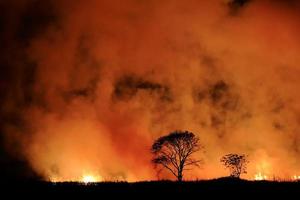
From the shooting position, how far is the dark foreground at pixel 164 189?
21156 millimetres

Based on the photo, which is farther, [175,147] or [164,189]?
[175,147]

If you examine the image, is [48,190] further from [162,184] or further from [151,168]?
[151,168]

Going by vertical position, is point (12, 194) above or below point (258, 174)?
below

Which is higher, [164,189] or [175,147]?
[175,147]

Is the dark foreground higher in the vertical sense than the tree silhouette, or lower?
lower

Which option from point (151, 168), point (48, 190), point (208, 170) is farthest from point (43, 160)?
point (48, 190)

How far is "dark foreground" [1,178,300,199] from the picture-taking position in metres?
21.2

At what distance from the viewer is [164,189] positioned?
2242 cm

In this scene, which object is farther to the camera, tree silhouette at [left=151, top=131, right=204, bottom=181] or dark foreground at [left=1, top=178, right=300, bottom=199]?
tree silhouette at [left=151, top=131, right=204, bottom=181]

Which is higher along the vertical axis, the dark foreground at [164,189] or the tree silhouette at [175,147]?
the tree silhouette at [175,147]

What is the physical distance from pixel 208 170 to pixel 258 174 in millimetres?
21238

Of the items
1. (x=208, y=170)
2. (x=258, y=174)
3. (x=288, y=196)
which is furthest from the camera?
(x=208, y=170)

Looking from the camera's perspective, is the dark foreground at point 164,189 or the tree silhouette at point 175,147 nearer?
the dark foreground at point 164,189

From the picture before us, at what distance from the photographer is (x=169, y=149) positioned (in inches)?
3836
